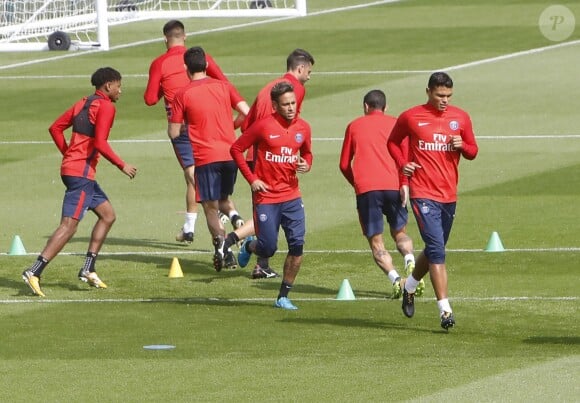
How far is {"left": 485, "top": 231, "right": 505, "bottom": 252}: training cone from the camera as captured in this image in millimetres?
18641

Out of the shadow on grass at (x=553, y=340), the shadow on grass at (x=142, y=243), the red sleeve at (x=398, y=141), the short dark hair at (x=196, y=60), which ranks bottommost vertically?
the shadow on grass at (x=142, y=243)

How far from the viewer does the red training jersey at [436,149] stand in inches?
575

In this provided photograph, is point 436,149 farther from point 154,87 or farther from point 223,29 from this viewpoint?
point 223,29

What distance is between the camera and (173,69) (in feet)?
66.2

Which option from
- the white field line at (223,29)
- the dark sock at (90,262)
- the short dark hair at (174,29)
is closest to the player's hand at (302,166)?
the dark sock at (90,262)

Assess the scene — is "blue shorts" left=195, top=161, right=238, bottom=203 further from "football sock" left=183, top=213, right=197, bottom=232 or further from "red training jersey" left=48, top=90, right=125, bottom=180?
"football sock" left=183, top=213, right=197, bottom=232

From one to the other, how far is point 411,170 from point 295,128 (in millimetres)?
1583

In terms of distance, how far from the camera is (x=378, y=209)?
54.1 ft

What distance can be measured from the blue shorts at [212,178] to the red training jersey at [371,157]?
6.27 ft

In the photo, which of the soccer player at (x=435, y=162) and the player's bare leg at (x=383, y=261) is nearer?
the soccer player at (x=435, y=162)

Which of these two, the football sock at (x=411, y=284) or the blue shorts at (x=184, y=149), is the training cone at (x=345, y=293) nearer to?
the football sock at (x=411, y=284)

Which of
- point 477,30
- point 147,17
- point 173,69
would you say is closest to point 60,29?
point 147,17

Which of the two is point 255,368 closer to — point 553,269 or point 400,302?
point 400,302

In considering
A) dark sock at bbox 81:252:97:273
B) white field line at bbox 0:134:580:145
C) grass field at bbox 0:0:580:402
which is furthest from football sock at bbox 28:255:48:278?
white field line at bbox 0:134:580:145
